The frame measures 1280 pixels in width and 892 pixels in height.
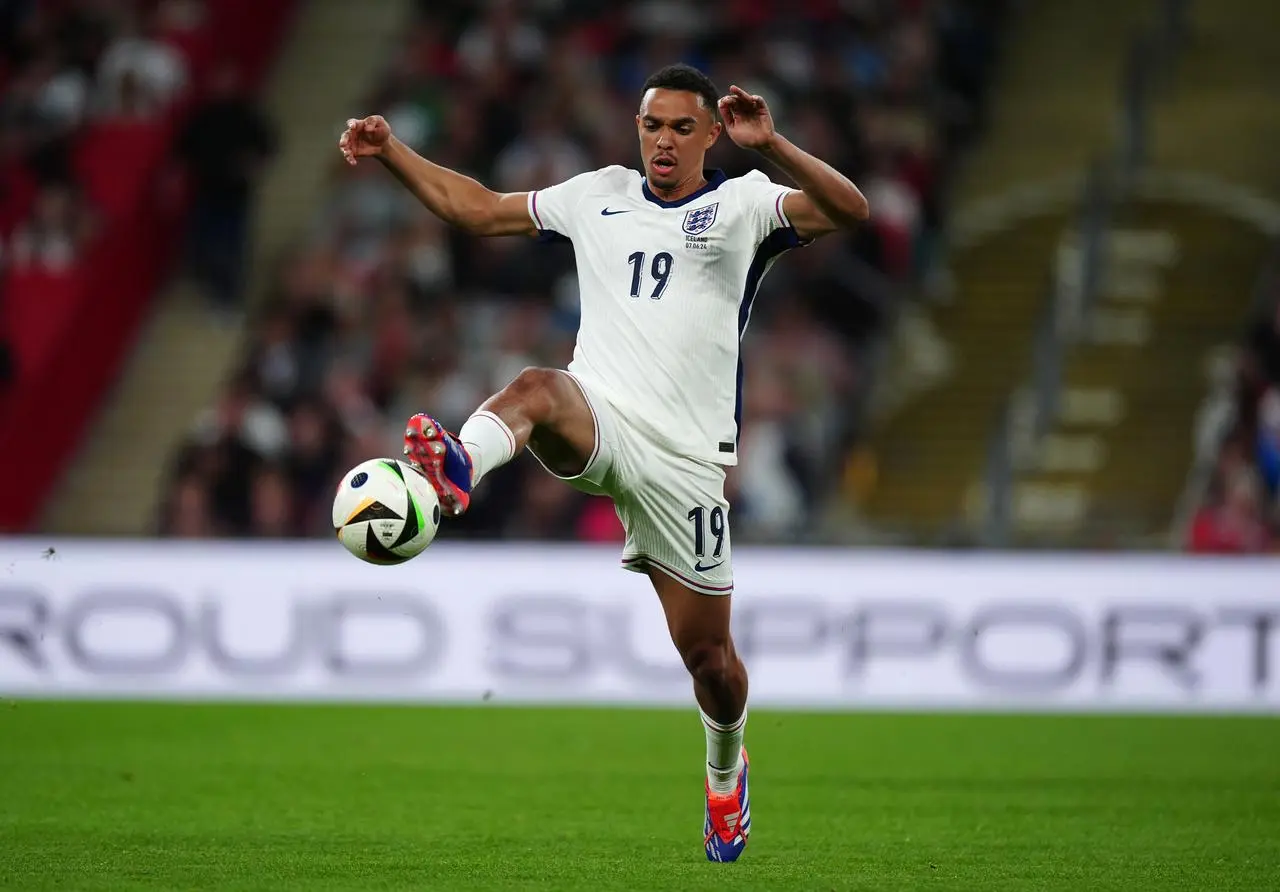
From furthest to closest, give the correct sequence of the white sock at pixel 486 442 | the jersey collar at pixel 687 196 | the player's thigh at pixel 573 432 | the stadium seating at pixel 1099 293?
1. the stadium seating at pixel 1099 293
2. the jersey collar at pixel 687 196
3. the player's thigh at pixel 573 432
4. the white sock at pixel 486 442

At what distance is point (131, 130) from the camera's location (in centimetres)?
1886

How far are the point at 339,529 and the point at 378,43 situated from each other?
685 inches

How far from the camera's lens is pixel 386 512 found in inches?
231

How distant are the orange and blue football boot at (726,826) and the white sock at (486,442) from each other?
174cm

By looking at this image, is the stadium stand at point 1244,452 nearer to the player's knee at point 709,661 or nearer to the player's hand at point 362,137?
the player's knee at point 709,661

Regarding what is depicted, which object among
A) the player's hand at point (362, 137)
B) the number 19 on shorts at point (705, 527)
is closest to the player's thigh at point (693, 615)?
the number 19 on shorts at point (705, 527)

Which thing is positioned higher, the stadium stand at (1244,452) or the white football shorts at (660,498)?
the white football shorts at (660,498)

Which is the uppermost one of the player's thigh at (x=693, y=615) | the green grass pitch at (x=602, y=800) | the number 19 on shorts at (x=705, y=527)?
the number 19 on shorts at (x=705, y=527)

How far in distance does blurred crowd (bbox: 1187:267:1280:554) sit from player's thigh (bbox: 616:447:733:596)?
26.7ft

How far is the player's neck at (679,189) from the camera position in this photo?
7047 millimetres

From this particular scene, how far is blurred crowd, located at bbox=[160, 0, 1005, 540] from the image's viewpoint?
1563 centimetres

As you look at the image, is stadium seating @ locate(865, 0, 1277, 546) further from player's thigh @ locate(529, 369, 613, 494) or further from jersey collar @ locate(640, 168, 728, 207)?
player's thigh @ locate(529, 369, 613, 494)

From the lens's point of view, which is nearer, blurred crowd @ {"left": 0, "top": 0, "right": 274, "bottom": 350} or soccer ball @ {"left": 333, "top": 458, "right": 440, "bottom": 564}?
soccer ball @ {"left": 333, "top": 458, "right": 440, "bottom": 564}

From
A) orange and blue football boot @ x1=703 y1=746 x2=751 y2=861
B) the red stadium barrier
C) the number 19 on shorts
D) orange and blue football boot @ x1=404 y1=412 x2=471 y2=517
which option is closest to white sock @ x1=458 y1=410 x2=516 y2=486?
orange and blue football boot @ x1=404 y1=412 x2=471 y2=517
